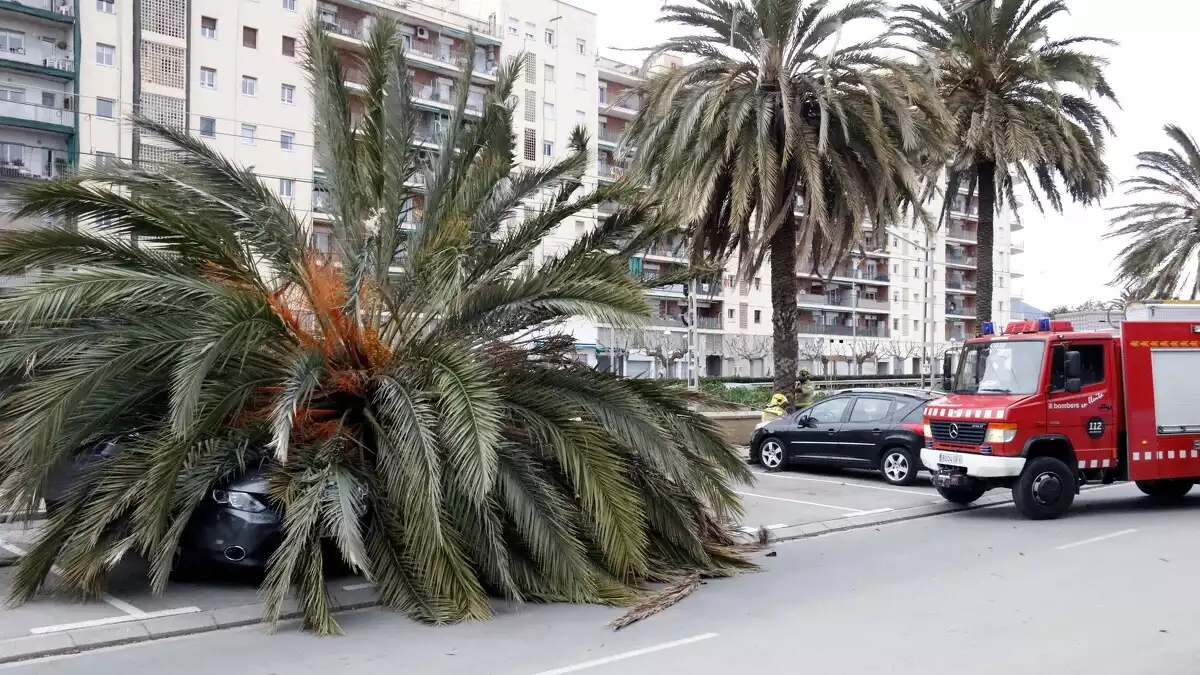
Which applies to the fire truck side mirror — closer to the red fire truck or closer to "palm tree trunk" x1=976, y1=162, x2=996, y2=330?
the red fire truck

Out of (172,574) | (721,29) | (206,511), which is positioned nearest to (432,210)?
(206,511)

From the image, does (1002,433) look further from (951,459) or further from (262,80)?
(262,80)

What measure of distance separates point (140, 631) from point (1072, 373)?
452 inches

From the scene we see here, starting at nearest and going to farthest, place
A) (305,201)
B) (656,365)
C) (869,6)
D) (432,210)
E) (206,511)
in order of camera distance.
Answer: (206,511)
(432,210)
(869,6)
(305,201)
(656,365)

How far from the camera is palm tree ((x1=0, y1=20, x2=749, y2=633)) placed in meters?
7.88

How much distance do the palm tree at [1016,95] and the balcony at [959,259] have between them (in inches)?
2907

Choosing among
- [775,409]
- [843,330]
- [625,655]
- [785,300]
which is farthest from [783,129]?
[843,330]

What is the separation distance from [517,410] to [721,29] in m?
12.8

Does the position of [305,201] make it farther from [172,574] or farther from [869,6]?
[172,574]

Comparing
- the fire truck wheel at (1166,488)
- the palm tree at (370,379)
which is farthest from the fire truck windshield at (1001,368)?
the palm tree at (370,379)

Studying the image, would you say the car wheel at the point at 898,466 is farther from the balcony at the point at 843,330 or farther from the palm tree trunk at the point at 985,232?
the balcony at the point at 843,330

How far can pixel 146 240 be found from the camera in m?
9.10

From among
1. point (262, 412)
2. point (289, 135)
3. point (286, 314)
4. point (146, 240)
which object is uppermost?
point (289, 135)

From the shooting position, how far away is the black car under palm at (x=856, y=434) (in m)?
16.9
